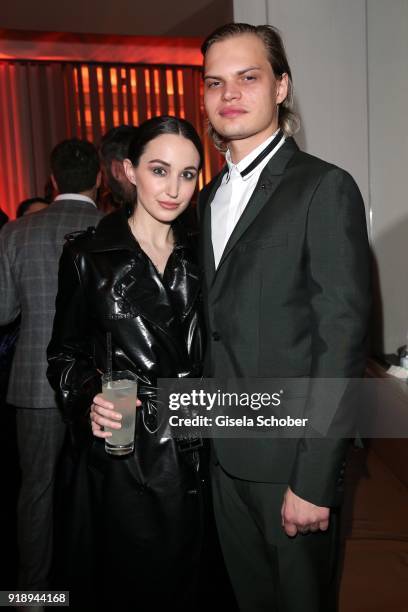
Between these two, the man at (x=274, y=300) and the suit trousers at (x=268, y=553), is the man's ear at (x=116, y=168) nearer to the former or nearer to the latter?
the man at (x=274, y=300)

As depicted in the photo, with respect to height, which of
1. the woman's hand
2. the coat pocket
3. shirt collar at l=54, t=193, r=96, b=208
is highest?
shirt collar at l=54, t=193, r=96, b=208

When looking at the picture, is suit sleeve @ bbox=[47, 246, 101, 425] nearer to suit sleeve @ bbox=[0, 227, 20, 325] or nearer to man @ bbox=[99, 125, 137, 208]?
suit sleeve @ bbox=[0, 227, 20, 325]

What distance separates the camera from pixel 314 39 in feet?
11.4

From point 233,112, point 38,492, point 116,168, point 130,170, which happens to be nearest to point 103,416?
point 130,170

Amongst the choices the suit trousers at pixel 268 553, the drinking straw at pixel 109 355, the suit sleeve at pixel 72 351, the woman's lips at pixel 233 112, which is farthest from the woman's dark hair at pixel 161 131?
the suit trousers at pixel 268 553

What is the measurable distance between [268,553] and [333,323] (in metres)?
0.69

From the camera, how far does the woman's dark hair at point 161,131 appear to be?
1728mm

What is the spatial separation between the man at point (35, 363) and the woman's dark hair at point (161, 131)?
0.78 metres

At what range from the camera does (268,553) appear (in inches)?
66.9

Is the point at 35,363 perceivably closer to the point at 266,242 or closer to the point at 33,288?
the point at 33,288

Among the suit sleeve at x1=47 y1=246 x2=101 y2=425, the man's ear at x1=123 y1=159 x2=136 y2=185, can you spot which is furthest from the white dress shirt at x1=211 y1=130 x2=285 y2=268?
the suit sleeve at x1=47 y1=246 x2=101 y2=425

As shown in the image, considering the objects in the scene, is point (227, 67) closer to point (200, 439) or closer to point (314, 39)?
point (200, 439)

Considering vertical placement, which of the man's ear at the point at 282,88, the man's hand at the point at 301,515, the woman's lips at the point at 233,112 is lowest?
the man's hand at the point at 301,515

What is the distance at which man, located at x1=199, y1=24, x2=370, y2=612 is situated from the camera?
1.46m
